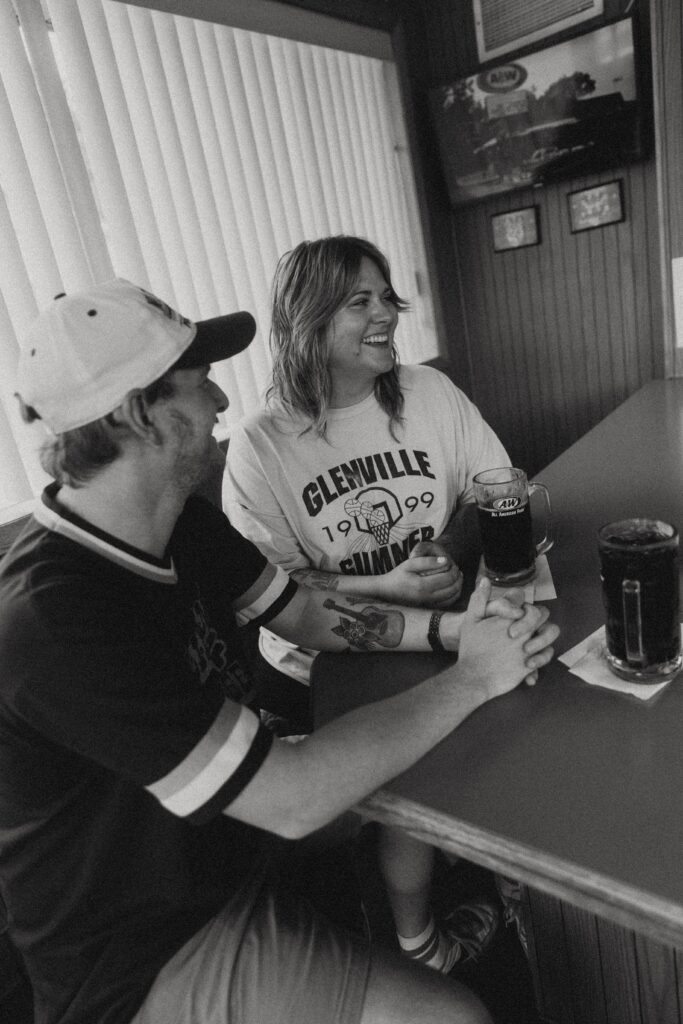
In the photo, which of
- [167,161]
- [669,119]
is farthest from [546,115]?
[167,161]

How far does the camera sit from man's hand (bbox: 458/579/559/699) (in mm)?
920

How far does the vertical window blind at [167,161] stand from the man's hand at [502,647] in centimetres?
132

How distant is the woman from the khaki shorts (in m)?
0.59

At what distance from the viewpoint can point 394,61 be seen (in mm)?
3184

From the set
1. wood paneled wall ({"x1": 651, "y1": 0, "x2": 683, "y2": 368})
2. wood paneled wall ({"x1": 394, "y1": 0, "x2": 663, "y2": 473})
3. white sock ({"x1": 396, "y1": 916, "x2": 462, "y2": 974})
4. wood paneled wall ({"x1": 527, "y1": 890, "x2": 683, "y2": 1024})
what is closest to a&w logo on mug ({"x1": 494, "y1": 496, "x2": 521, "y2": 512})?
wood paneled wall ({"x1": 527, "y1": 890, "x2": 683, "y2": 1024})

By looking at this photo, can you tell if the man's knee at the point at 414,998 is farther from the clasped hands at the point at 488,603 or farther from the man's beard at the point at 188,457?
the man's beard at the point at 188,457

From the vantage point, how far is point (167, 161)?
2.20m

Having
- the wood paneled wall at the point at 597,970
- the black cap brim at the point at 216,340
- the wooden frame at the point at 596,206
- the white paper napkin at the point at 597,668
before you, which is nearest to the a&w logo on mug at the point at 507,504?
the white paper napkin at the point at 597,668

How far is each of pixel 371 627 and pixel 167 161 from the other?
179 cm

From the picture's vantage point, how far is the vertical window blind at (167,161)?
5.94 feet

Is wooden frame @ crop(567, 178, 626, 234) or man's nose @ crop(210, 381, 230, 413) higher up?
wooden frame @ crop(567, 178, 626, 234)

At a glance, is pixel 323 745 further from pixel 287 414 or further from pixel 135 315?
pixel 287 414

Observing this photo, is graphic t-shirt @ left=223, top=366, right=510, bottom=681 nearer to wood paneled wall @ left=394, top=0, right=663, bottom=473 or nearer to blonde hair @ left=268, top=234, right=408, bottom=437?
blonde hair @ left=268, top=234, right=408, bottom=437

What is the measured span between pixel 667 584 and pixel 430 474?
0.85 meters
